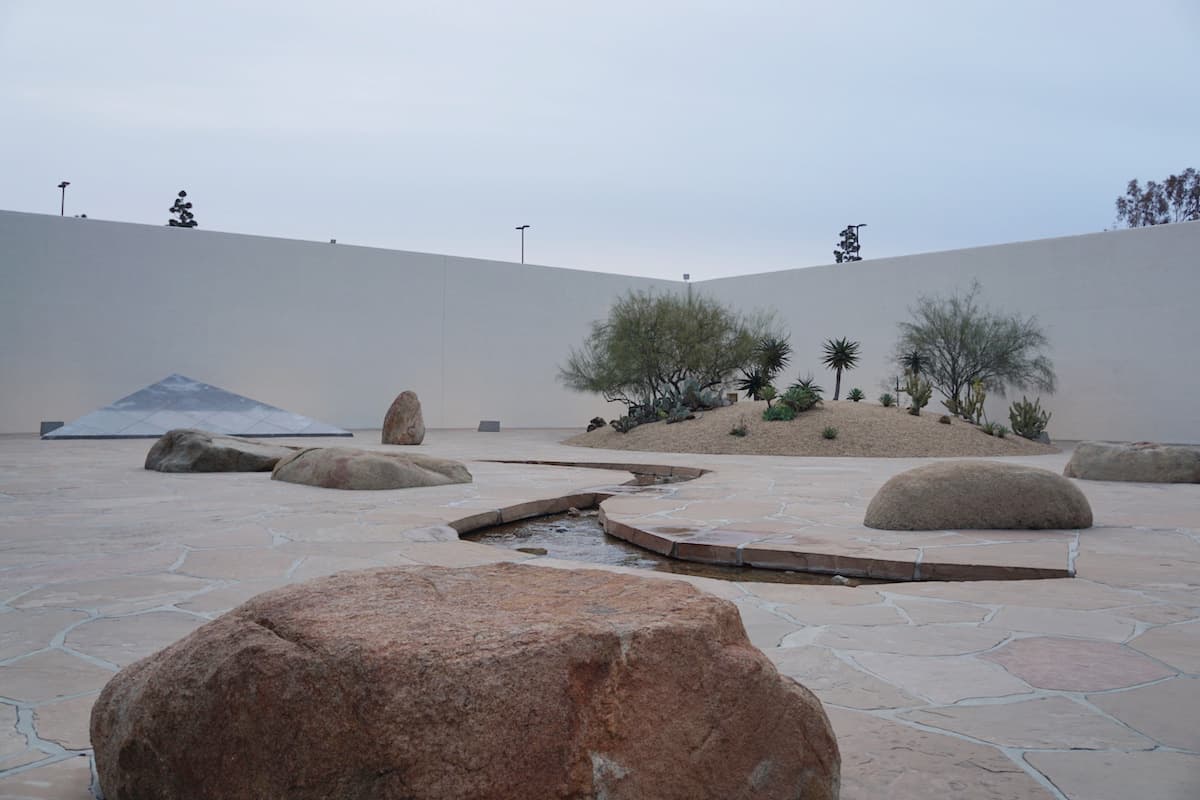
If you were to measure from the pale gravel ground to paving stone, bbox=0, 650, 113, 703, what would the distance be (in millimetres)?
11046

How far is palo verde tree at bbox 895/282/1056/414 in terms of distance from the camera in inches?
709

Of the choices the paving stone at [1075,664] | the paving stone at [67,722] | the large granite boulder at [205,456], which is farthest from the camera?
the large granite boulder at [205,456]

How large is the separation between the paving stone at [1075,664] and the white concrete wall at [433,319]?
53.7 ft

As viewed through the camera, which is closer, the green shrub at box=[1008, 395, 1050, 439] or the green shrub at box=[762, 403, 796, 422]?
the green shrub at box=[762, 403, 796, 422]

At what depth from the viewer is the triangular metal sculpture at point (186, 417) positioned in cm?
1516

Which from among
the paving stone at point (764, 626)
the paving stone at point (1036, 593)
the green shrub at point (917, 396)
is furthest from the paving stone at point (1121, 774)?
the green shrub at point (917, 396)

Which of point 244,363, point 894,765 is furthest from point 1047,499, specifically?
point 244,363

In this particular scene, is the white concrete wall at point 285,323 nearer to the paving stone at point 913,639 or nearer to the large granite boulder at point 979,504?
the large granite boulder at point 979,504

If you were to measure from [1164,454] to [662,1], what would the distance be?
→ 20.4 ft

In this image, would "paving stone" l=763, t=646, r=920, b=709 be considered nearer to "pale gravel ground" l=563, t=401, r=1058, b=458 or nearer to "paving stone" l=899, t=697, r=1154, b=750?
"paving stone" l=899, t=697, r=1154, b=750

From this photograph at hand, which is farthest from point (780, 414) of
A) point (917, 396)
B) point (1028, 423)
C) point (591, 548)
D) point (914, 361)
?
point (591, 548)

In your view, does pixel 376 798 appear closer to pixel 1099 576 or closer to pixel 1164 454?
pixel 1099 576

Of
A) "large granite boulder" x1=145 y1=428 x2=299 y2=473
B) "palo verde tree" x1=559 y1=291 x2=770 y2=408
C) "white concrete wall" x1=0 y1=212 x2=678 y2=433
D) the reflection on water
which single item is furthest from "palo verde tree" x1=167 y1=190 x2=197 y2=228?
the reflection on water

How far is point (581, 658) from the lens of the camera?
1.47 metres
